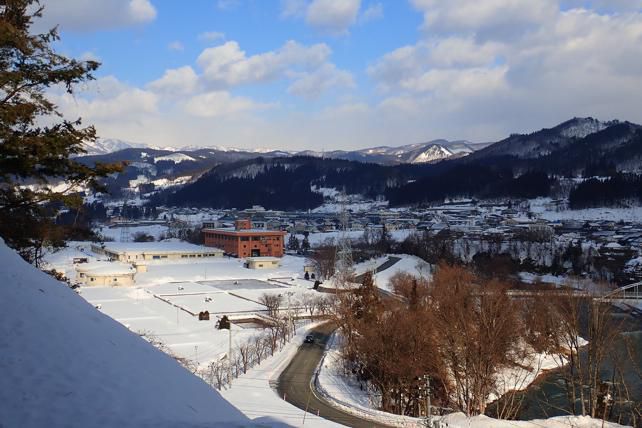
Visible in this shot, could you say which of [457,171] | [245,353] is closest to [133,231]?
[457,171]

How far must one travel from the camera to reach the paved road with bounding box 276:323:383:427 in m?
10.3

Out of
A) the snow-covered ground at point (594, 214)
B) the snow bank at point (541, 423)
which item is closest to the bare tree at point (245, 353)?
the snow bank at point (541, 423)

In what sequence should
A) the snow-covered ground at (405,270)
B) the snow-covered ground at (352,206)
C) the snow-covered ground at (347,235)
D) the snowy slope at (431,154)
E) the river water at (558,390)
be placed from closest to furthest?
1. the river water at (558,390)
2. the snow-covered ground at (405,270)
3. the snow-covered ground at (347,235)
4. the snow-covered ground at (352,206)
5. the snowy slope at (431,154)

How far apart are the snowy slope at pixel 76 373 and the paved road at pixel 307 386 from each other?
6258mm

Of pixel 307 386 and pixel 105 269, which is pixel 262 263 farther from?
pixel 307 386

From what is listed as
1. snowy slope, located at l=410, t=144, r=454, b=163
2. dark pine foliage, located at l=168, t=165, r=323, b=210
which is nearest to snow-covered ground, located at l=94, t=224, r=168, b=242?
dark pine foliage, located at l=168, t=165, r=323, b=210

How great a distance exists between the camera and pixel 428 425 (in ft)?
30.2

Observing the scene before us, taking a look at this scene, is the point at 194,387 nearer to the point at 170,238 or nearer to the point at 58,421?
the point at 58,421

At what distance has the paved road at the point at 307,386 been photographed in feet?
33.7

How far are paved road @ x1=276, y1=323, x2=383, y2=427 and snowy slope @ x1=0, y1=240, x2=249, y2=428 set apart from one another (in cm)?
626

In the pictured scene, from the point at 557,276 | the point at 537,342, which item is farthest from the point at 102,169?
the point at 557,276

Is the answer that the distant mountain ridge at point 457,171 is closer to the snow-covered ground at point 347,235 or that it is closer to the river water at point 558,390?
the snow-covered ground at point 347,235

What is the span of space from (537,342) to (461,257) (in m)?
19.4

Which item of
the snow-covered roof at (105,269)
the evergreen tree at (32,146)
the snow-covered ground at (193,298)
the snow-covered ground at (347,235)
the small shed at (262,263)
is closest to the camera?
the evergreen tree at (32,146)
